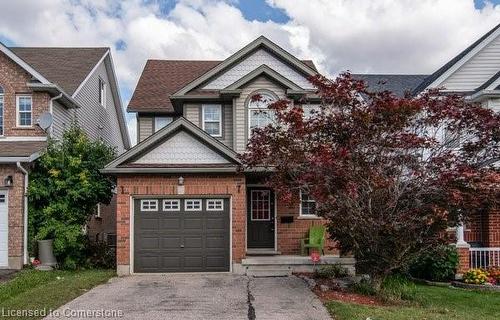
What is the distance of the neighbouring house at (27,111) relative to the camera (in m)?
17.3

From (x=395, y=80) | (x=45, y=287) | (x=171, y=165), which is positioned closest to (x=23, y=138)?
(x=171, y=165)

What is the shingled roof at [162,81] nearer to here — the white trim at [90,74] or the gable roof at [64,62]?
the white trim at [90,74]

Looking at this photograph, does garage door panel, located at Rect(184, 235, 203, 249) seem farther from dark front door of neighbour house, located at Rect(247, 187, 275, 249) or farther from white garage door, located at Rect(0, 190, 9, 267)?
white garage door, located at Rect(0, 190, 9, 267)

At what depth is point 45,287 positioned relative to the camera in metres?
13.1

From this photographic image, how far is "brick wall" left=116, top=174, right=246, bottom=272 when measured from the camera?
16719 mm

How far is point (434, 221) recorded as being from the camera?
12.2 m

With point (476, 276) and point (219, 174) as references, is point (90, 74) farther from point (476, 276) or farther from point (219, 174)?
point (476, 276)

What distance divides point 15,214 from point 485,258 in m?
14.5

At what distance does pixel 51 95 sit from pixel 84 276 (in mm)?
7162

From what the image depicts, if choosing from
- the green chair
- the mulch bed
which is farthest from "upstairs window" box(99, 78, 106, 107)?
the mulch bed

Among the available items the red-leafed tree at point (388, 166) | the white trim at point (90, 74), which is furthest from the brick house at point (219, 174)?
the white trim at point (90, 74)

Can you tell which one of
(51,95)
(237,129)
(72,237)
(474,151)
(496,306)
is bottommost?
(496,306)

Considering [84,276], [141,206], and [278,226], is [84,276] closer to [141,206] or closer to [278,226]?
[141,206]

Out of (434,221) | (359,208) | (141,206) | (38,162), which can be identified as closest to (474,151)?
(434,221)
